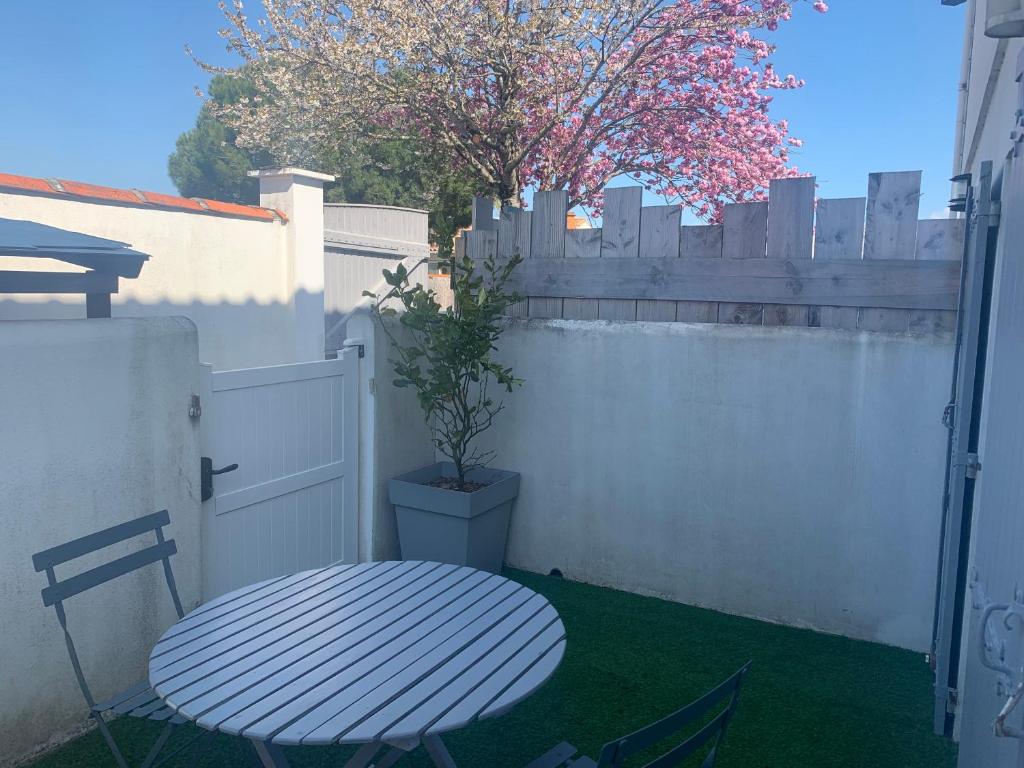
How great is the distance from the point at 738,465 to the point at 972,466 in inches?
56.3

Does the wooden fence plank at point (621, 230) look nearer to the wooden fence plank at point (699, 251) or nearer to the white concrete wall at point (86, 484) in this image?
the wooden fence plank at point (699, 251)

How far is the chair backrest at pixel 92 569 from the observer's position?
8.40 feet

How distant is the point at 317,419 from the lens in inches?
171

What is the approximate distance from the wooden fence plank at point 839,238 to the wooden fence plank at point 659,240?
0.77 meters

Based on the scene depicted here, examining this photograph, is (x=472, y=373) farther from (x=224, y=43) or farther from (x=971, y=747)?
(x=224, y=43)

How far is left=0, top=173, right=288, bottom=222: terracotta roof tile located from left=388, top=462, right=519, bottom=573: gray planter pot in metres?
3.21

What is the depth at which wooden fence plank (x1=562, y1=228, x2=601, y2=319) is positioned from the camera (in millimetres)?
4719

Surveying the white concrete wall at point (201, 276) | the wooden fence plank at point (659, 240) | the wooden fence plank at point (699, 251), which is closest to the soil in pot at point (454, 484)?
the wooden fence plank at point (659, 240)

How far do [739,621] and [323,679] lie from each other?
2839 millimetres

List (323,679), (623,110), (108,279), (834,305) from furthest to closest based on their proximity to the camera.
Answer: (623,110) < (834,305) < (108,279) < (323,679)

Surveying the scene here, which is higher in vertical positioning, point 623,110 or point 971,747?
point 623,110

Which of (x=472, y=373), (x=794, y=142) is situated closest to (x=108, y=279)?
(x=472, y=373)

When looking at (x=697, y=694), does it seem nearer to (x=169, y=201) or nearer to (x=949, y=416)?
(x=949, y=416)

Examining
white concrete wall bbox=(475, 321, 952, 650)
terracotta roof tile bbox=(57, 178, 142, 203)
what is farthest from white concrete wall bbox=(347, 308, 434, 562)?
terracotta roof tile bbox=(57, 178, 142, 203)
